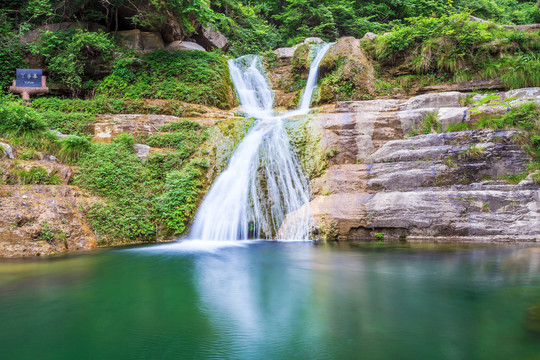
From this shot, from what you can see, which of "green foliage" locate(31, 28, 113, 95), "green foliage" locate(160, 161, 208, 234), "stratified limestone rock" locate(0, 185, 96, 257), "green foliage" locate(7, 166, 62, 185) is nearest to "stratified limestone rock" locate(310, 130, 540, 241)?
"green foliage" locate(160, 161, 208, 234)

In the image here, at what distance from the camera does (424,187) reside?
7.90 meters

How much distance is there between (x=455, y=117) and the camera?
9.10 m

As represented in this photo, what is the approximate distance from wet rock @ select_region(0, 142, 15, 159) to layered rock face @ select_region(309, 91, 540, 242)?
6.95m

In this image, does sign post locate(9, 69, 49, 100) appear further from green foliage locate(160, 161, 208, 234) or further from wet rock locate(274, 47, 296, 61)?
wet rock locate(274, 47, 296, 61)

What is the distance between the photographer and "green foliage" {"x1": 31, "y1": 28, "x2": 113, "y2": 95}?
499 inches

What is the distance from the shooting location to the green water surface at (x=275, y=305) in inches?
113

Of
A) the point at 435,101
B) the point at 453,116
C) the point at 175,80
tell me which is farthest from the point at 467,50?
the point at 175,80

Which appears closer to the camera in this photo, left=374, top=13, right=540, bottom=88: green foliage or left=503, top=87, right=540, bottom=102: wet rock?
left=503, top=87, right=540, bottom=102: wet rock

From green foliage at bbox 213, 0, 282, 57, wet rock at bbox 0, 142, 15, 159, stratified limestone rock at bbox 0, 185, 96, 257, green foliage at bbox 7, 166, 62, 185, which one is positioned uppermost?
green foliage at bbox 213, 0, 282, 57

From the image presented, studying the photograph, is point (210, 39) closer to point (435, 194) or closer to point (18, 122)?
point (18, 122)

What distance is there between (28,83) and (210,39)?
8.86 meters

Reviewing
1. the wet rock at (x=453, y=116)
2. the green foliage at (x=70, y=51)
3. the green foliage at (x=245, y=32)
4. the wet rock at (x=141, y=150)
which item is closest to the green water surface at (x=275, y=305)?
the wet rock at (x=141, y=150)

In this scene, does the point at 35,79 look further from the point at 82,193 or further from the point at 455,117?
the point at 455,117

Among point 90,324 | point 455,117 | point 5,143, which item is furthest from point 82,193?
point 455,117
